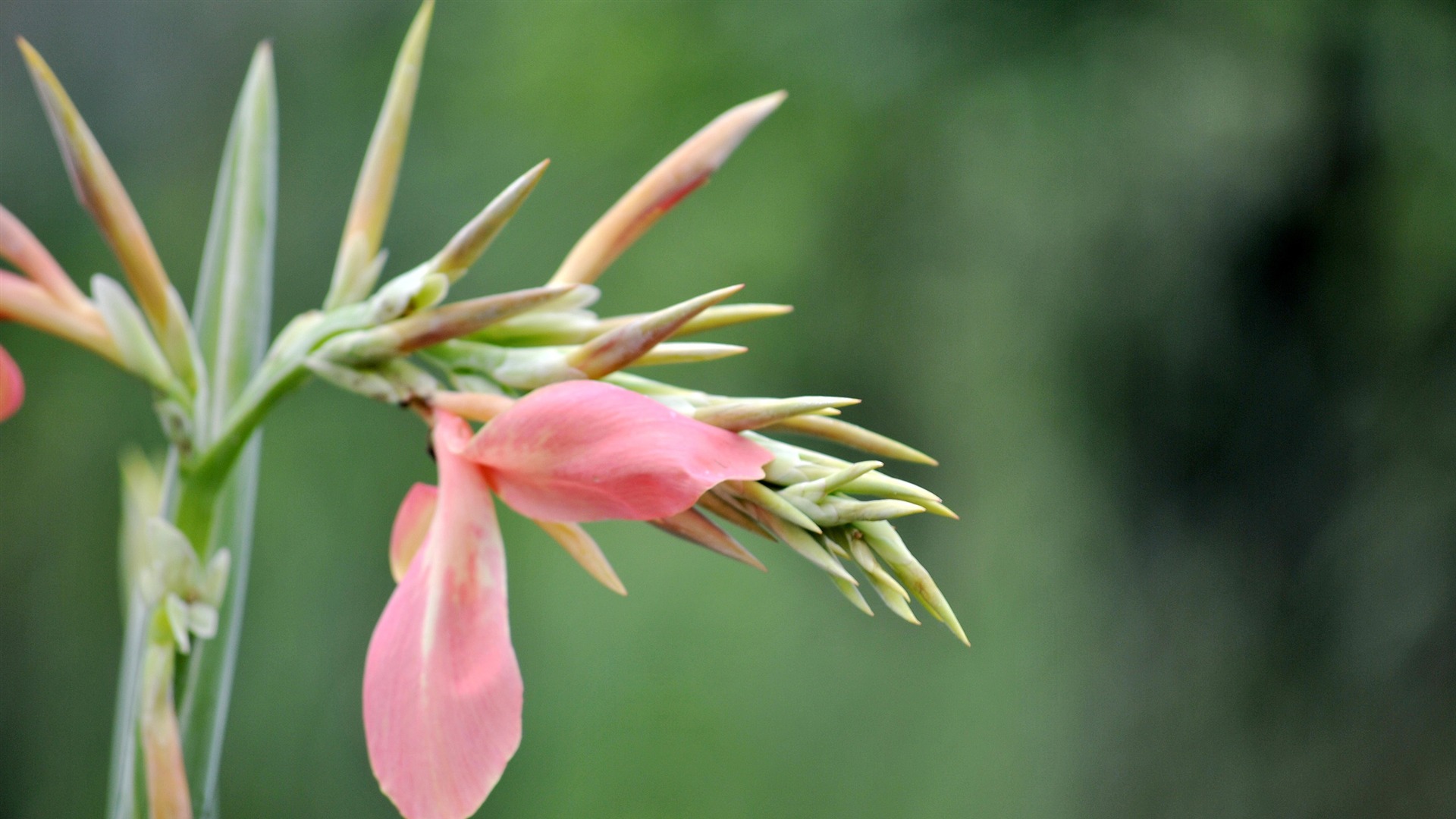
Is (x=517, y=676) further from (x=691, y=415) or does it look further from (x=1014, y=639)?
(x=1014, y=639)

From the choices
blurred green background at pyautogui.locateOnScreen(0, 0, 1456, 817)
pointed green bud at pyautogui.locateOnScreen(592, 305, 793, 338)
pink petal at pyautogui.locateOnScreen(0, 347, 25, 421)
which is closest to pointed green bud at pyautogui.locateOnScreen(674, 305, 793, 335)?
pointed green bud at pyautogui.locateOnScreen(592, 305, 793, 338)

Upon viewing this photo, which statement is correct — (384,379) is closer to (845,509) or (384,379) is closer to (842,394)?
(845,509)

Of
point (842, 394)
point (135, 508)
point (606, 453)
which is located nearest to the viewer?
point (606, 453)

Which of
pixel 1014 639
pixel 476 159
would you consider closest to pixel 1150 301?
pixel 1014 639

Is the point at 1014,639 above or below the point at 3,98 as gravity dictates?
below

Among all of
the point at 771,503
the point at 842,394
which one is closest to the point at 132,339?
the point at 771,503

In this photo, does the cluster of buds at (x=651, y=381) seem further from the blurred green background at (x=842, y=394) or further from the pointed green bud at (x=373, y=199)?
the blurred green background at (x=842, y=394)
